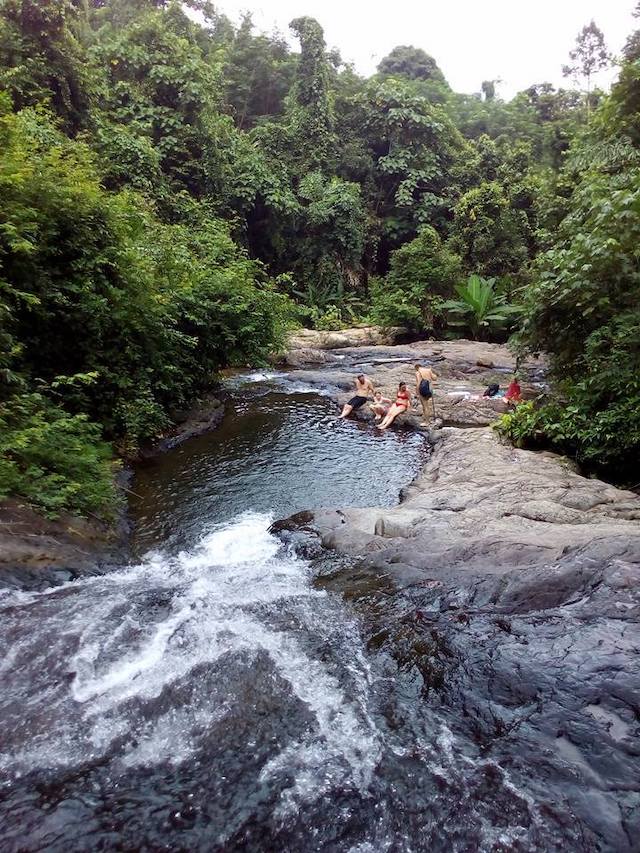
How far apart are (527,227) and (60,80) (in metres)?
20.1

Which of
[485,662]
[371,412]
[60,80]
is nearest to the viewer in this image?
[485,662]

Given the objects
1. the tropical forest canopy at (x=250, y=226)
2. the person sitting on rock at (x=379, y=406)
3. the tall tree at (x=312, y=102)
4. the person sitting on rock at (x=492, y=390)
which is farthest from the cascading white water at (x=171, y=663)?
the tall tree at (x=312, y=102)

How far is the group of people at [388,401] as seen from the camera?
1280cm

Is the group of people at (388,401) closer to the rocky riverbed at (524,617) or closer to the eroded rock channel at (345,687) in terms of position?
the rocky riverbed at (524,617)

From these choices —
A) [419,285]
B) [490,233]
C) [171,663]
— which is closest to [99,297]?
[171,663]

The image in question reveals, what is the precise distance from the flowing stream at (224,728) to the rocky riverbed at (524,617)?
18cm

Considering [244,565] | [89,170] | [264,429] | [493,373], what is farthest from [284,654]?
[493,373]

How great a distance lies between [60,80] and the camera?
1527 centimetres

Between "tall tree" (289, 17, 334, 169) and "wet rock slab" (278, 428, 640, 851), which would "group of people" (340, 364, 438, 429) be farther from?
"tall tree" (289, 17, 334, 169)

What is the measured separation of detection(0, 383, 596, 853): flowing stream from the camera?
2777 millimetres

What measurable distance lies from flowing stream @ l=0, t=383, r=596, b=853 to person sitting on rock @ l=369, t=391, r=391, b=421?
24.6ft

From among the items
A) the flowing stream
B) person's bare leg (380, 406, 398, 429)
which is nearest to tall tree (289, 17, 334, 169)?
person's bare leg (380, 406, 398, 429)

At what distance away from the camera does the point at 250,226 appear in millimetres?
25156

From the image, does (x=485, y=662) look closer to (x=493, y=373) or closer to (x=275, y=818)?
(x=275, y=818)
